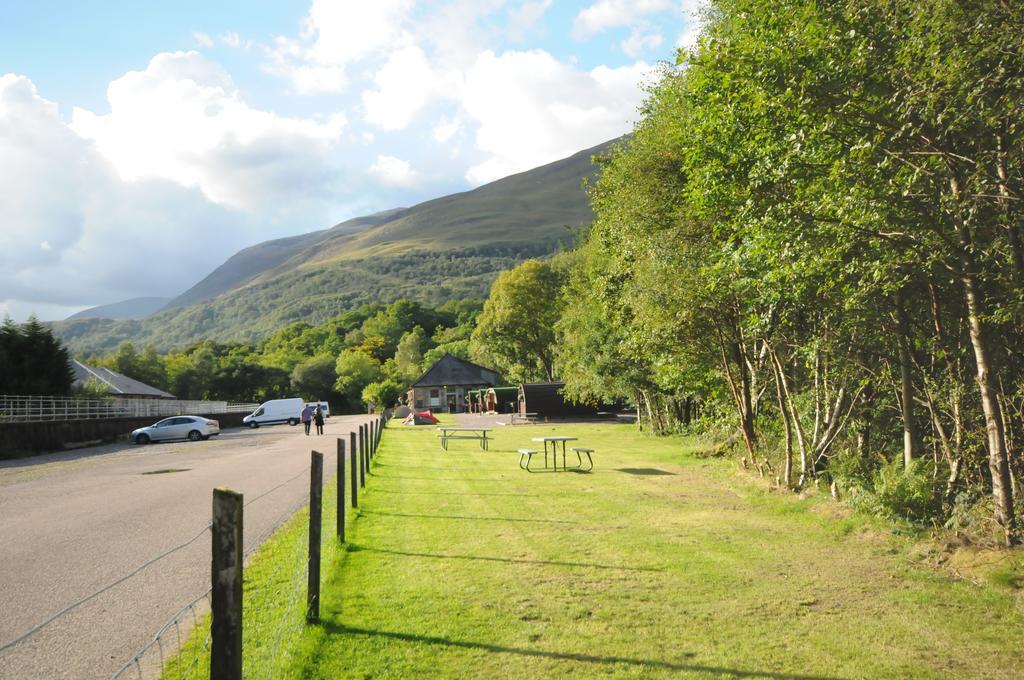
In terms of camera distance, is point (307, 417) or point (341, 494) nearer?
point (341, 494)

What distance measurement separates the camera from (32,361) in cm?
4872

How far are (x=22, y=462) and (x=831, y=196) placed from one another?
90.3 ft

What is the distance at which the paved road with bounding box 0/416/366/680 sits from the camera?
577 centimetres

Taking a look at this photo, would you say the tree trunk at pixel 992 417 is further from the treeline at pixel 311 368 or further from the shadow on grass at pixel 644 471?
the treeline at pixel 311 368

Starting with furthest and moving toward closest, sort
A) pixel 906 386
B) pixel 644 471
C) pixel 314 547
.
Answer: pixel 644 471 < pixel 906 386 < pixel 314 547

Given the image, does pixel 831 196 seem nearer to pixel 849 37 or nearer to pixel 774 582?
pixel 849 37

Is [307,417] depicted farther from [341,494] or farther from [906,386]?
[906,386]

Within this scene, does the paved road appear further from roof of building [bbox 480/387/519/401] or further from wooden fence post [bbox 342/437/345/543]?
roof of building [bbox 480/387/519/401]

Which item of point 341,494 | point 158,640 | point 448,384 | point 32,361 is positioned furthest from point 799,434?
point 448,384

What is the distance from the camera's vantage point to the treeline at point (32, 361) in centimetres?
4700

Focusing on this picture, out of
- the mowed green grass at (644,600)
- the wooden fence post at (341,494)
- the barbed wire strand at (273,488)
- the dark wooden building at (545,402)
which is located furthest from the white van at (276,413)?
the wooden fence post at (341,494)

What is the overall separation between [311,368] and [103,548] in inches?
4257

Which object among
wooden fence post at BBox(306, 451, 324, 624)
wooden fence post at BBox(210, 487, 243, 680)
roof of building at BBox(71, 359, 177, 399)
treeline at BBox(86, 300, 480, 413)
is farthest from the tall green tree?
wooden fence post at BBox(210, 487, 243, 680)

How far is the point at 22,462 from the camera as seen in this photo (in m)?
26.1
